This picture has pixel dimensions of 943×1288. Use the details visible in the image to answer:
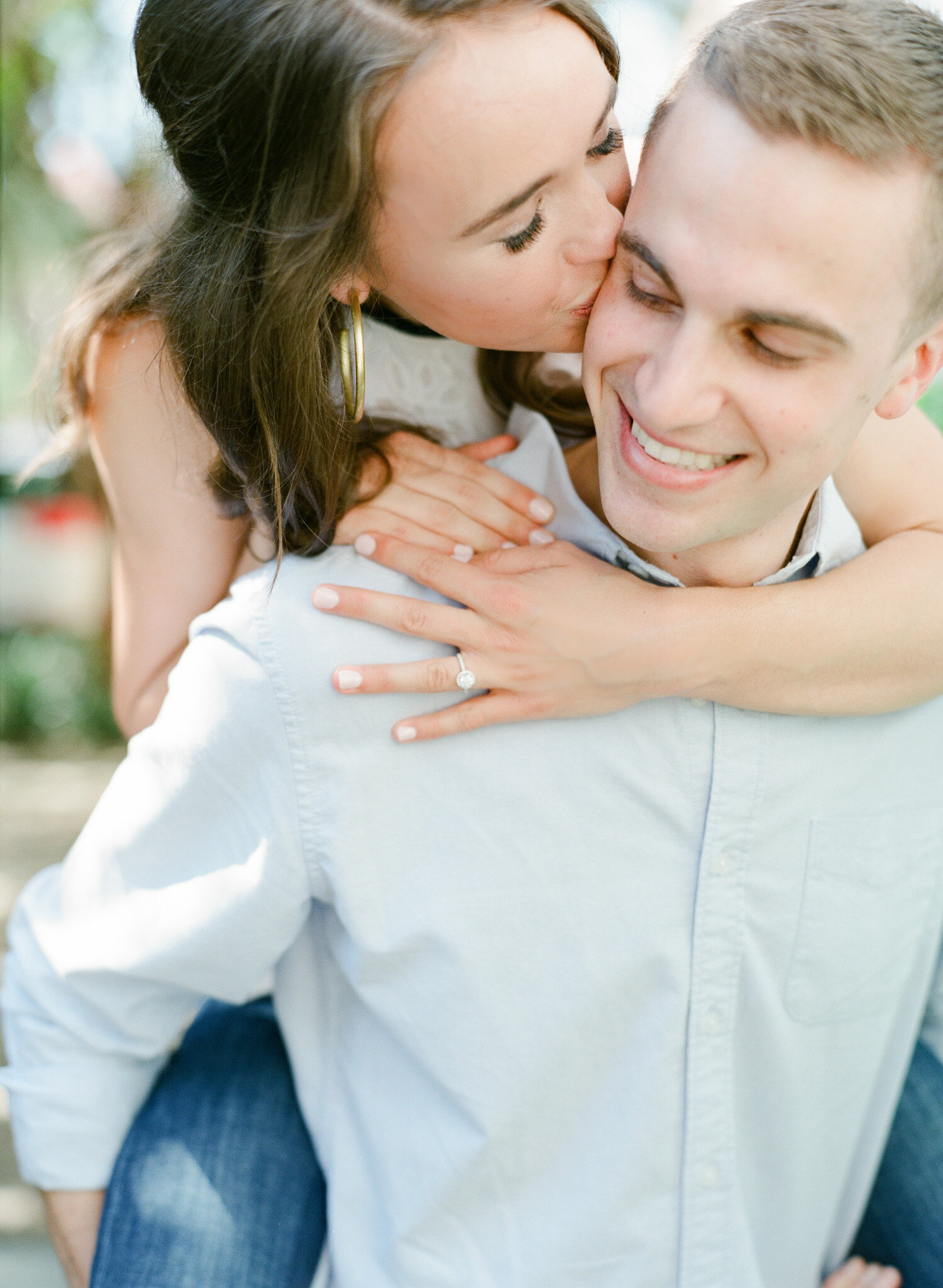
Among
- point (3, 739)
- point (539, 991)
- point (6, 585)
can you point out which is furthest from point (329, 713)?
point (6, 585)

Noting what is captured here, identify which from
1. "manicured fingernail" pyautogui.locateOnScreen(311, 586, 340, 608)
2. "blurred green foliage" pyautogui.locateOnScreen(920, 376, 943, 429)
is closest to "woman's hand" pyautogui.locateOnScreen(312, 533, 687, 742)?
"manicured fingernail" pyautogui.locateOnScreen(311, 586, 340, 608)

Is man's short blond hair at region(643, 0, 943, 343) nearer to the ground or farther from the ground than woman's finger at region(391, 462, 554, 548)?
farther from the ground

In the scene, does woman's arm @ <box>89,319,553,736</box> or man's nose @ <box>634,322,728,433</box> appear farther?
woman's arm @ <box>89,319,553,736</box>

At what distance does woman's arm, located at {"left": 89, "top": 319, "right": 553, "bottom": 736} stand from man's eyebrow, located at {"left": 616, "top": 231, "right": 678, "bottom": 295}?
1.21 feet

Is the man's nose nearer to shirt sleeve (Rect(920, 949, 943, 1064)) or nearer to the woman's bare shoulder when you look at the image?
the woman's bare shoulder

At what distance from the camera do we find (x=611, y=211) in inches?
51.8

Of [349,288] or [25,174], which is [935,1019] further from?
[25,174]

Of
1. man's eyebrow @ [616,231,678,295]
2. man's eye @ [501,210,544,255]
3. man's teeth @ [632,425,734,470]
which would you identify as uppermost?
man's eyebrow @ [616,231,678,295]

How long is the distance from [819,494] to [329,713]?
727 mm

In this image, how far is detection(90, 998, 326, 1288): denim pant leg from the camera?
142 centimetres

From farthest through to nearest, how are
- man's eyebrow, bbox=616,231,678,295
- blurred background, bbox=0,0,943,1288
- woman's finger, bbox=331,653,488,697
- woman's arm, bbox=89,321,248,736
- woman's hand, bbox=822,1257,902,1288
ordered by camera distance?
blurred background, bbox=0,0,943,1288 → woman's arm, bbox=89,321,248,736 → woman's hand, bbox=822,1257,902,1288 → woman's finger, bbox=331,653,488,697 → man's eyebrow, bbox=616,231,678,295

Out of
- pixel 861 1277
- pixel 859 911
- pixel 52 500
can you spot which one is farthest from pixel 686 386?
pixel 52 500

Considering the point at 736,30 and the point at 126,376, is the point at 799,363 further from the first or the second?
the point at 126,376

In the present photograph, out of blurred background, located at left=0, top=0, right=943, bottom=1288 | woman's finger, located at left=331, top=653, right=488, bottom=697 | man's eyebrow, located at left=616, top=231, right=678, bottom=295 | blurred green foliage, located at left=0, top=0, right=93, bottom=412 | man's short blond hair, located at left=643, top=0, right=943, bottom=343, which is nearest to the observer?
man's short blond hair, located at left=643, top=0, right=943, bottom=343
